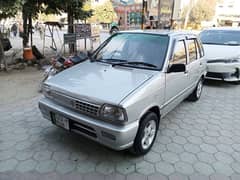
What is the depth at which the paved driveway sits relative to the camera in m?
2.42

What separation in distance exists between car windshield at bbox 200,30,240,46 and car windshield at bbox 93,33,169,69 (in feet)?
13.5

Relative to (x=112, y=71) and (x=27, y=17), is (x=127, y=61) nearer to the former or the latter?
(x=112, y=71)

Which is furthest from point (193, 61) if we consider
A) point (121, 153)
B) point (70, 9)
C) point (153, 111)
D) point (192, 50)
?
point (70, 9)

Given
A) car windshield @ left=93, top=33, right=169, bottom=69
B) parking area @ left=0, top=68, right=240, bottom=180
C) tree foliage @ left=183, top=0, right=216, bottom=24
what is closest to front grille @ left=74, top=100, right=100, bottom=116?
parking area @ left=0, top=68, right=240, bottom=180

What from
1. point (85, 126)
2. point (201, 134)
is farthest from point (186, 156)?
point (85, 126)

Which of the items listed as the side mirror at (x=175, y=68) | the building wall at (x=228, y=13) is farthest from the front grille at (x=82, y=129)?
the building wall at (x=228, y=13)

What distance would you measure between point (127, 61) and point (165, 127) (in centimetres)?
131

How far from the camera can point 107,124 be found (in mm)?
2264

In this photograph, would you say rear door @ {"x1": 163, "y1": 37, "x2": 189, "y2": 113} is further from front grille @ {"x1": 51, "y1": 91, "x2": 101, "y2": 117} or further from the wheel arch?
front grille @ {"x1": 51, "y1": 91, "x2": 101, "y2": 117}

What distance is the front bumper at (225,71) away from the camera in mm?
5641

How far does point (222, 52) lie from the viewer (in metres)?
5.89

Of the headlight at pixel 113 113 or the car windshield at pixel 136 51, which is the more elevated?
the car windshield at pixel 136 51

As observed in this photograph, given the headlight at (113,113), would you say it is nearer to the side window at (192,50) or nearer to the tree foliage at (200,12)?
the side window at (192,50)

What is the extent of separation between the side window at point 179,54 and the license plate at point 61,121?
1693mm
